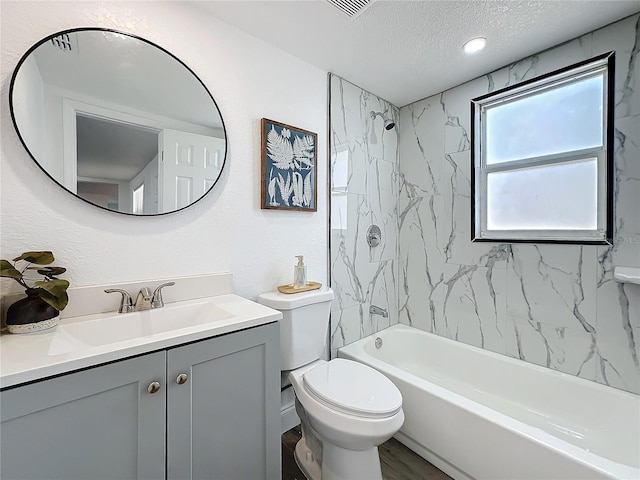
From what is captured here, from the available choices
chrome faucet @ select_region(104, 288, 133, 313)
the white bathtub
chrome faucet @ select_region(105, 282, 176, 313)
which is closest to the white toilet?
the white bathtub

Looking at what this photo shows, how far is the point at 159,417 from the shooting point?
88 cm

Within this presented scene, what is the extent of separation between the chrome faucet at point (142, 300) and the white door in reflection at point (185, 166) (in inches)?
14.7

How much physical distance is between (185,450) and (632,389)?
218 centimetres

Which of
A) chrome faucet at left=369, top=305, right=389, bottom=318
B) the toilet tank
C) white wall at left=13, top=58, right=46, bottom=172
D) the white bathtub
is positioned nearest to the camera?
white wall at left=13, top=58, right=46, bottom=172

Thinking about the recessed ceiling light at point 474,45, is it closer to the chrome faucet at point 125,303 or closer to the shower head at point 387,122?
the shower head at point 387,122

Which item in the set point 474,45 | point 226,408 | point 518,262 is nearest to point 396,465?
point 226,408

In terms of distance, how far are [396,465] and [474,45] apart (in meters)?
2.44

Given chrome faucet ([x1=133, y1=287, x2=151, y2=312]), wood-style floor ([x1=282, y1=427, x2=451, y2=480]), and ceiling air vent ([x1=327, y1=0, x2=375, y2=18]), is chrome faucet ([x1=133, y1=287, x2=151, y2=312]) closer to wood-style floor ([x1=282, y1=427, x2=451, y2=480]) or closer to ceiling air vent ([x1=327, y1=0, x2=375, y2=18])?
wood-style floor ([x1=282, y1=427, x2=451, y2=480])

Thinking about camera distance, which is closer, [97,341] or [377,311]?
[97,341]

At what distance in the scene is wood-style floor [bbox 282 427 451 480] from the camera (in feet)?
4.87

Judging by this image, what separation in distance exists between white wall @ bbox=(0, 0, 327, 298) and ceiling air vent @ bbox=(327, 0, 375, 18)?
0.48 metres

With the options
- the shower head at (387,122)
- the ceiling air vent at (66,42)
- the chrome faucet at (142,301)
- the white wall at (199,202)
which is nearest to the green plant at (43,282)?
the white wall at (199,202)

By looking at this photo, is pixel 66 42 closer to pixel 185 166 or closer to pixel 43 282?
pixel 185 166

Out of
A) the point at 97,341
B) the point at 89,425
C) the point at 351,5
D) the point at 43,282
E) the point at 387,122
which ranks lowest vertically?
the point at 89,425
